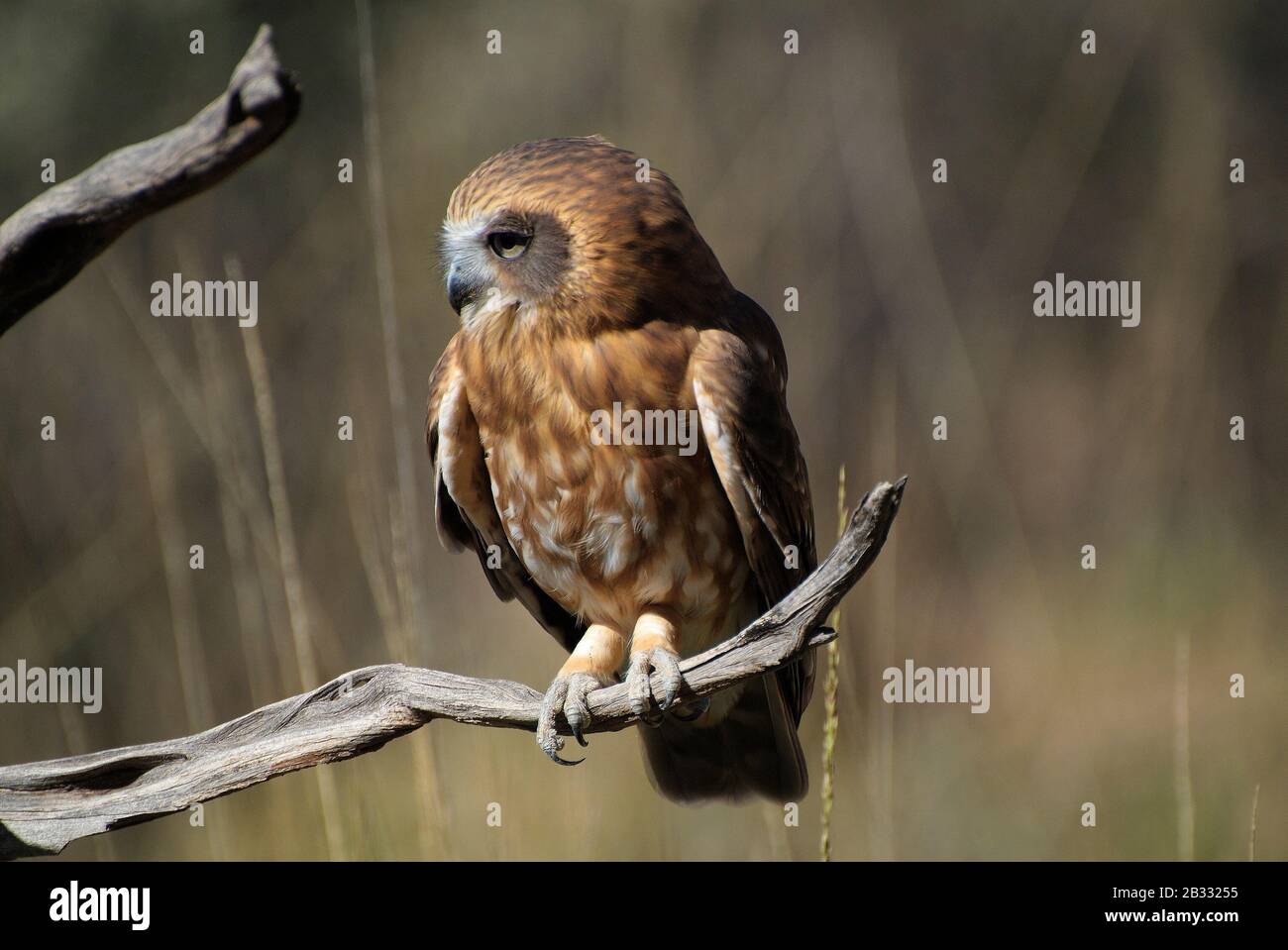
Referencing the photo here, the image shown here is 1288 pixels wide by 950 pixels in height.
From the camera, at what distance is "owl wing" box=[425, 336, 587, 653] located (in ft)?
10.2

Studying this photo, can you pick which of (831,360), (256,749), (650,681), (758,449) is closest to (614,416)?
(758,449)

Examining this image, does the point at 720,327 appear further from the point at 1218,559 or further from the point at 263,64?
the point at 1218,559

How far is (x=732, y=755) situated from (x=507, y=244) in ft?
5.00

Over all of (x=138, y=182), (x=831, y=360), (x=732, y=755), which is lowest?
(x=732, y=755)

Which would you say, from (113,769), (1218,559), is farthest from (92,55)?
(1218,559)

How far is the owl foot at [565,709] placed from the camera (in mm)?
2568

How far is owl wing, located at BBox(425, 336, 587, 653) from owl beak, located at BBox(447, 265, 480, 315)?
0.20m

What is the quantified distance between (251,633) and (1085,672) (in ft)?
9.96

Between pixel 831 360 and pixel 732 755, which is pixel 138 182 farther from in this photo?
pixel 831 360

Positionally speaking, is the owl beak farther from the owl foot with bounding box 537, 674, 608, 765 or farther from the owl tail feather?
the owl tail feather

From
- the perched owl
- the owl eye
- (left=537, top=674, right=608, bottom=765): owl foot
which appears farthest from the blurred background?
the owl eye

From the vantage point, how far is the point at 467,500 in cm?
321

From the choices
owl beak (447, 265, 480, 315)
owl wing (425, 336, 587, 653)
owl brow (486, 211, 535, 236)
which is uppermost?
owl brow (486, 211, 535, 236)

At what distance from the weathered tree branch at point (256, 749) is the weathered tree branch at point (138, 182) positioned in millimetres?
927
